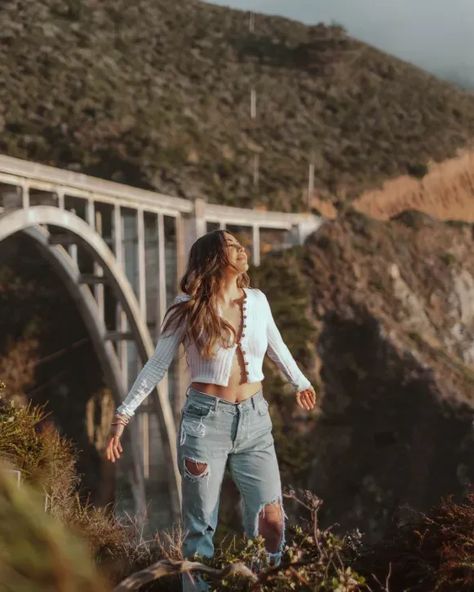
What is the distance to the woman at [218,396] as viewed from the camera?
4.86 m

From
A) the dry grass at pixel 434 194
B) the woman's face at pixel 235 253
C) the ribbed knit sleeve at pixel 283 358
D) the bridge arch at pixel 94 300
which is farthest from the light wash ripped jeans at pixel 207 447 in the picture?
the dry grass at pixel 434 194

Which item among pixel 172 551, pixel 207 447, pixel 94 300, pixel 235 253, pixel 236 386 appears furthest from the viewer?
pixel 94 300

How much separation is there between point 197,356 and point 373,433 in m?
29.4

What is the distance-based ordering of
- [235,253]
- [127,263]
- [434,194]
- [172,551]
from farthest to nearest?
1. [434,194]
2. [127,263]
3. [172,551]
4. [235,253]

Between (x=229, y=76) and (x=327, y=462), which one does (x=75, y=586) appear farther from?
(x=229, y=76)

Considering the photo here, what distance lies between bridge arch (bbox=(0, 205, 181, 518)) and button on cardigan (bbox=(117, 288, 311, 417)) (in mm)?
13222

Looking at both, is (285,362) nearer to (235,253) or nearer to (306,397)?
(306,397)

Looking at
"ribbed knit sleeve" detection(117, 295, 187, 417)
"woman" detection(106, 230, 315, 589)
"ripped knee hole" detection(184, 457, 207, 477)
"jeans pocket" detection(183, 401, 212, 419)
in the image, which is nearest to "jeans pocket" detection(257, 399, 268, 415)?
"woman" detection(106, 230, 315, 589)

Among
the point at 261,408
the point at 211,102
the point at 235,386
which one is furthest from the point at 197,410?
the point at 211,102

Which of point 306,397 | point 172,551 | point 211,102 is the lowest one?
point 172,551

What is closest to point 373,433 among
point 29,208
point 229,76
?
point 29,208

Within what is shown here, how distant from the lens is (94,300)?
24688mm

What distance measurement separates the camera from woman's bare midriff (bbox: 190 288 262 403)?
4.91m

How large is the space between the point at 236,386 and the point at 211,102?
45800 mm
